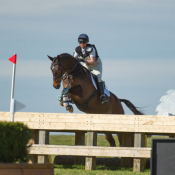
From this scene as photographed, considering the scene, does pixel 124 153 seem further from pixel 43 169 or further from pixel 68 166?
pixel 43 169

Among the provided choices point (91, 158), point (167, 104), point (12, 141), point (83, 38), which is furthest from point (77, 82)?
point (12, 141)

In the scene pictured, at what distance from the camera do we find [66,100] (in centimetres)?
1043

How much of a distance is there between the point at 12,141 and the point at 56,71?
5.68 metres

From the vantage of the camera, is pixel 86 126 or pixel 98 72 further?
pixel 98 72

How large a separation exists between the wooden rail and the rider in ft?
7.29

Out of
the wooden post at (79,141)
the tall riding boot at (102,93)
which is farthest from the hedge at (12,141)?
the tall riding boot at (102,93)

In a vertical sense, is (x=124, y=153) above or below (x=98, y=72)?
below

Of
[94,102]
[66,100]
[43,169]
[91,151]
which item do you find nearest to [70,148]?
[91,151]

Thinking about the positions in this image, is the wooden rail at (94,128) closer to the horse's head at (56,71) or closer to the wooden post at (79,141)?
the wooden post at (79,141)

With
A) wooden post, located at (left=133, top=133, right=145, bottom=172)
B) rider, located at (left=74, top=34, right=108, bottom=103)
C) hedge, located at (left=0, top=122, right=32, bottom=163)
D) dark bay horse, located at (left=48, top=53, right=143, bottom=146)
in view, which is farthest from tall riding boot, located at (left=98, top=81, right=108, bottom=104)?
hedge, located at (left=0, top=122, right=32, bottom=163)

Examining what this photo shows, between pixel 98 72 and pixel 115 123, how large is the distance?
8.83ft

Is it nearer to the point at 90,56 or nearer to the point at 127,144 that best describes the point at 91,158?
the point at 127,144

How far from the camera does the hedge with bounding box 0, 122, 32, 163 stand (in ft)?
15.6

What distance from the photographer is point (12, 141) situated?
479 centimetres
